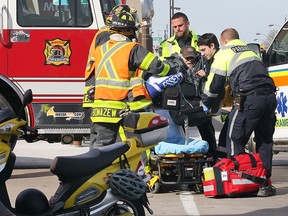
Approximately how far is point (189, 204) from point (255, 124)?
4.02 ft

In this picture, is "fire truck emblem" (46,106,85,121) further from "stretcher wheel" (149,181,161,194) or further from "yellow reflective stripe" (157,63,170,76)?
"yellow reflective stripe" (157,63,170,76)

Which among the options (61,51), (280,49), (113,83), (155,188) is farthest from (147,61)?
(280,49)

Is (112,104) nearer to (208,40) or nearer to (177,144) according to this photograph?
(177,144)

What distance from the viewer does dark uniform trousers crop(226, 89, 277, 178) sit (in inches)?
337

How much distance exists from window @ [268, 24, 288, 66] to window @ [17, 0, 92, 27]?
2.74m

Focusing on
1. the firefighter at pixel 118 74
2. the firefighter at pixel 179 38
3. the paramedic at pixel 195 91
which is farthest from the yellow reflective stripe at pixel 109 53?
the firefighter at pixel 179 38

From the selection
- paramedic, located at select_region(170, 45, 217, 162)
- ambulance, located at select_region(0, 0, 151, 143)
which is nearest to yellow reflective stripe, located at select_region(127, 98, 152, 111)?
paramedic, located at select_region(170, 45, 217, 162)

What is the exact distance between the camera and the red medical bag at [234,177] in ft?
27.8

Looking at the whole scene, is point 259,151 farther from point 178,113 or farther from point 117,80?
point 117,80

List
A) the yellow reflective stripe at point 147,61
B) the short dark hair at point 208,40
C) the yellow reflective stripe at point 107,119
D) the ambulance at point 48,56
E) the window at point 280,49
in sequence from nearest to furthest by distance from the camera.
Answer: the yellow reflective stripe at point 107,119 < the yellow reflective stripe at point 147,61 < the short dark hair at point 208,40 < the ambulance at point 48,56 < the window at point 280,49

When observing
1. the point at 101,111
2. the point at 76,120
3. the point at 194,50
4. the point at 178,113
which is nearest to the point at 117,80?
the point at 101,111

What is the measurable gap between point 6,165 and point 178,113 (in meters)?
3.68

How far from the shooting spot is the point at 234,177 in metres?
8.52

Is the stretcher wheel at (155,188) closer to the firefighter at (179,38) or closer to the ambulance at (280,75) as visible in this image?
the firefighter at (179,38)
